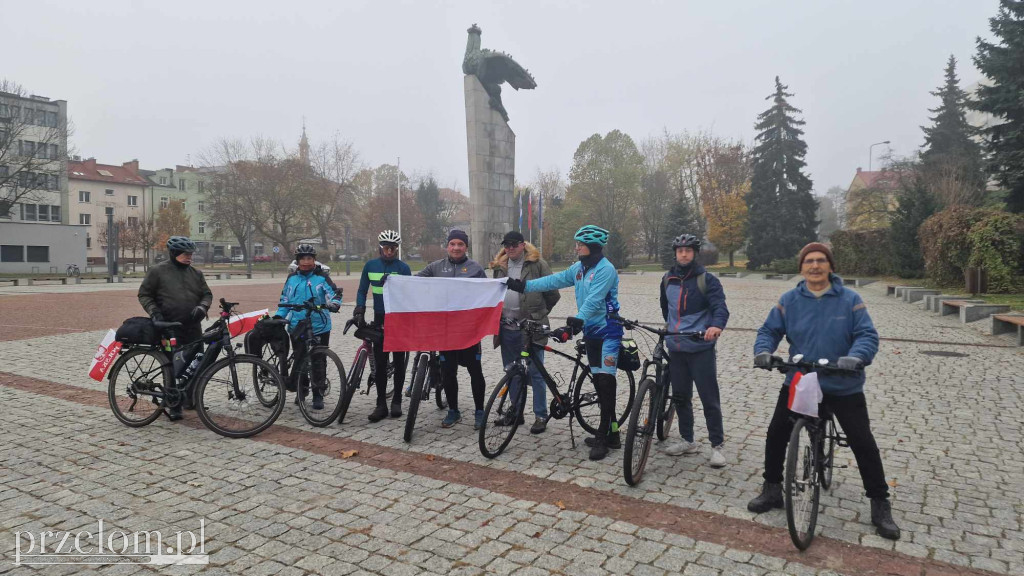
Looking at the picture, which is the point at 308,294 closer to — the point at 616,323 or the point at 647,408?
the point at 616,323

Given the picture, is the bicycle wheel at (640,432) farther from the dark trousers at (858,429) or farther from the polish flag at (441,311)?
the polish flag at (441,311)

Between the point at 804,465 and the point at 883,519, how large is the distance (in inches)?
24.0

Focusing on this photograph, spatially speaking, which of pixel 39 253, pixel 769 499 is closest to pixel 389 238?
pixel 769 499

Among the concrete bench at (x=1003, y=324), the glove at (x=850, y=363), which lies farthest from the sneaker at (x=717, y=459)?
the concrete bench at (x=1003, y=324)

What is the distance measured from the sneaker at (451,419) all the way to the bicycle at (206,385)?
1.53m

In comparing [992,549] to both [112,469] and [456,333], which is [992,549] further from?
[112,469]

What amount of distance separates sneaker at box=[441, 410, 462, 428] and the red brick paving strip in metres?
0.24

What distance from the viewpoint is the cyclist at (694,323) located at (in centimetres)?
496

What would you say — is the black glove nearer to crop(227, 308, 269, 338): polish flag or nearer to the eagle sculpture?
crop(227, 308, 269, 338): polish flag

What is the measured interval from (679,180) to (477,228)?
36211 mm

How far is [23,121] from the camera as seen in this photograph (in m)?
44.4

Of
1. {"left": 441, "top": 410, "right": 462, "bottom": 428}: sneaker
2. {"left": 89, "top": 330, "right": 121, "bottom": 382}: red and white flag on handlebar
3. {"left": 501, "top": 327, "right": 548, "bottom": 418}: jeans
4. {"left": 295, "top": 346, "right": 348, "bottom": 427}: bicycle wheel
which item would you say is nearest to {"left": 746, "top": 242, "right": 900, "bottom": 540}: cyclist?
{"left": 501, "top": 327, "right": 548, "bottom": 418}: jeans

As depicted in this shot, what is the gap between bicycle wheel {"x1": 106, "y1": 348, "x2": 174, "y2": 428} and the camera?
6.16 meters

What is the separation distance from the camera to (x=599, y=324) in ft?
17.4
